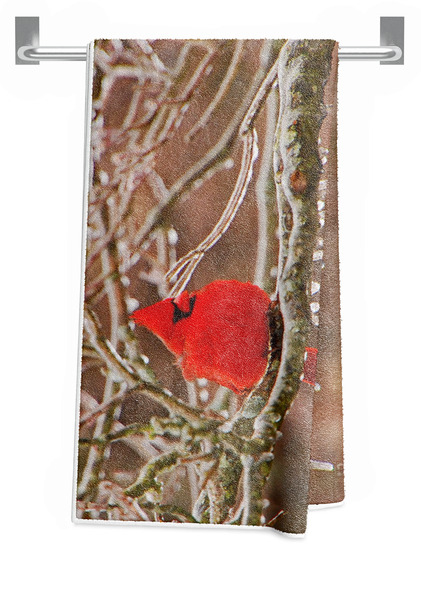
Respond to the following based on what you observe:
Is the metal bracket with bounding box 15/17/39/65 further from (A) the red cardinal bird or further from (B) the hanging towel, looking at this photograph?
(A) the red cardinal bird

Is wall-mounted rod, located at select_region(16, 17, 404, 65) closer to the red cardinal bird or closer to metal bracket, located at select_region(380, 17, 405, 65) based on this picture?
metal bracket, located at select_region(380, 17, 405, 65)

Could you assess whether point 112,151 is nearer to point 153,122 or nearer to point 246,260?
point 153,122

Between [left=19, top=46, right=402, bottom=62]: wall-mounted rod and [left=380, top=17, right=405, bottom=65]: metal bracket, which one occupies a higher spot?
[left=380, top=17, right=405, bottom=65]: metal bracket

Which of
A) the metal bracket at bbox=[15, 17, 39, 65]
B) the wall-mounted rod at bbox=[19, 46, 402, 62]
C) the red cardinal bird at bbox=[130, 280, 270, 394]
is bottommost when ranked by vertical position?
the red cardinal bird at bbox=[130, 280, 270, 394]

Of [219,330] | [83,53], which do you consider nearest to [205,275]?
[219,330]

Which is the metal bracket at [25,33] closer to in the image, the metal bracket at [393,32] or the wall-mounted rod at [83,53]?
the wall-mounted rod at [83,53]

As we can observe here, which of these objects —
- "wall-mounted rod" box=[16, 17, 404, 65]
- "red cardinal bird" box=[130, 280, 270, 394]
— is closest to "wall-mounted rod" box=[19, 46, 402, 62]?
"wall-mounted rod" box=[16, 17, 404, 65]

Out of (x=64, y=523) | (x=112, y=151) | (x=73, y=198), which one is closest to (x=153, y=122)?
(x=112, y=151)
